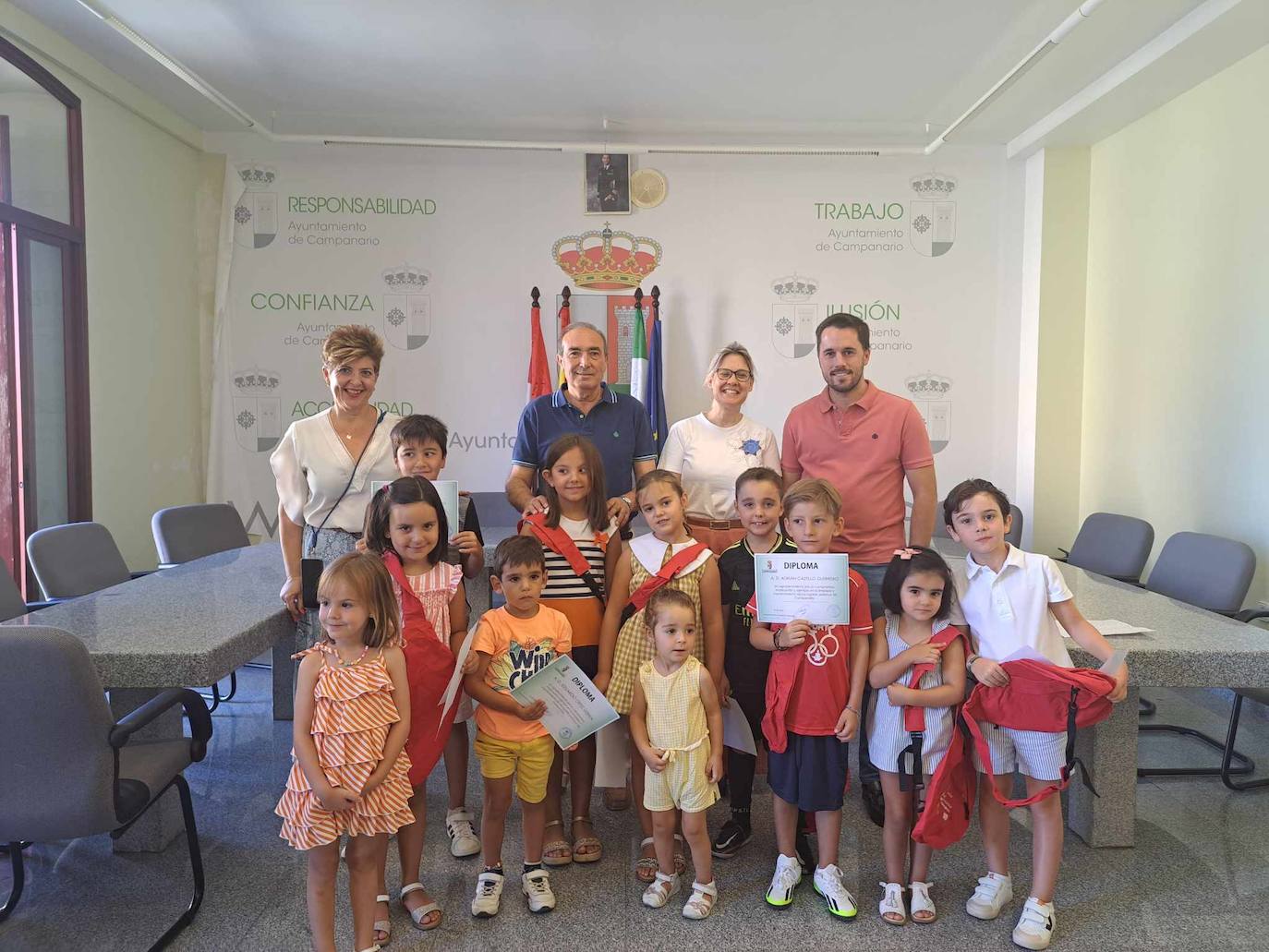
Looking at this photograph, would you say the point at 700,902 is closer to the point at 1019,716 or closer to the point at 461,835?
the point at 461,835

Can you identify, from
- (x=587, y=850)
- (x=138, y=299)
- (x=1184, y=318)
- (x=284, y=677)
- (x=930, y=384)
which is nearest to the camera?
(x=587, y=850)

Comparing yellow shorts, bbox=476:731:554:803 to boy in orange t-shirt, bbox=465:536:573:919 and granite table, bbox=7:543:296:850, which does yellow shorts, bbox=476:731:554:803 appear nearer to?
boy in orange t-shirt, bbox=465:536:573:919

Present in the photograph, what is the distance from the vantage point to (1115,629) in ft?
8.16

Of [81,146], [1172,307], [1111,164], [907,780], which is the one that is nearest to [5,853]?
[907,780]

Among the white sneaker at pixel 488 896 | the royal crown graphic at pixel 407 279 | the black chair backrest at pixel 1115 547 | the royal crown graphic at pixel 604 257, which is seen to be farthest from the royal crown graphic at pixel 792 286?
the white sneaker at pixel 488 896

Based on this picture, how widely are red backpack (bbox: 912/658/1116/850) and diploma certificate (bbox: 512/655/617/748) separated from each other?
0.92m

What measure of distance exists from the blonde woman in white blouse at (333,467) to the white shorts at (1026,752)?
1988mm

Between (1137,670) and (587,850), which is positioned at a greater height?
(1137,670)

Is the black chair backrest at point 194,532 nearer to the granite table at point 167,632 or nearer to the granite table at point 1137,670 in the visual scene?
the granite table at point 167,632

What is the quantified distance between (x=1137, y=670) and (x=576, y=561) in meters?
1.75

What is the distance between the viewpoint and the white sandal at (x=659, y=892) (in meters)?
2.17

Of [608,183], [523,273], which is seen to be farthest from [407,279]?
[608,183]

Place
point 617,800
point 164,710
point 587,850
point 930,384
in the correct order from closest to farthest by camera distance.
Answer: point 164,710 < point 587,850 < point 617,800 < point 930,384

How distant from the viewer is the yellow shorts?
85.6 inches
